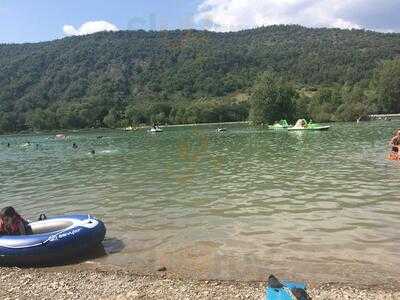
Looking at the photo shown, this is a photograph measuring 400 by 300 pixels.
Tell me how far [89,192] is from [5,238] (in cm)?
1115

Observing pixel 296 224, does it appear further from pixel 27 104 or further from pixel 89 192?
pixel 27 104

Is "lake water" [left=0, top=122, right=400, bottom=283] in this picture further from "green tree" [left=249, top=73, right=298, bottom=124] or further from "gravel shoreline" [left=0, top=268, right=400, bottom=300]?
"green tree" [left=249, top=73, right=298, bottom=124]

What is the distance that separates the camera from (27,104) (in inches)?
7677

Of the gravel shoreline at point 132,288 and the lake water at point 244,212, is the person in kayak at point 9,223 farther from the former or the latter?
the lake water at point 244,212

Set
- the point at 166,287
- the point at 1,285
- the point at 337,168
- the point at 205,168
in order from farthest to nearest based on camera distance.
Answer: the point at 205,168, the point at 337,168, the point at 1,285, the point at 166,287

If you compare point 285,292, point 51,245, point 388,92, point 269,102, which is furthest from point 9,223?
point 388,92

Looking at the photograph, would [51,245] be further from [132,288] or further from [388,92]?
[388,92]

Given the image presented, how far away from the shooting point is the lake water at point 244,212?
39.0 ft

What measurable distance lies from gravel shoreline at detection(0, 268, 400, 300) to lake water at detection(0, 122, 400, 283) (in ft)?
2.44

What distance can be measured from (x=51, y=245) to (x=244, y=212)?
675 centimetres

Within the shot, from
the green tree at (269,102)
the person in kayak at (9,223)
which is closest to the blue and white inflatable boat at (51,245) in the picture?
the person in kayak at (9,223)

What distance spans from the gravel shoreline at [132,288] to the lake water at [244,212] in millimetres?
744

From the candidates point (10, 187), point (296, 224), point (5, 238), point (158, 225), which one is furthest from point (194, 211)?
point (10, 187)

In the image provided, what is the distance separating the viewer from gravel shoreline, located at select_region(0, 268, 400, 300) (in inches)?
376
